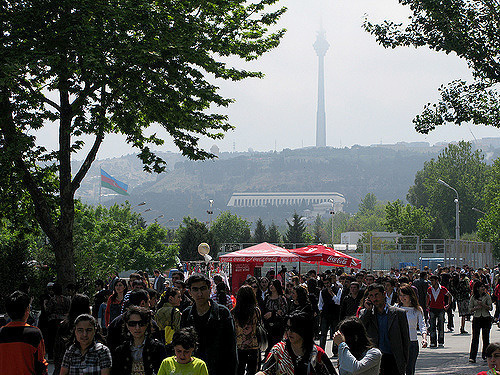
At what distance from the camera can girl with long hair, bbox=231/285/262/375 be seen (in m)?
9.36

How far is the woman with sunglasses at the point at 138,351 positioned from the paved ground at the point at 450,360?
25.2 ft

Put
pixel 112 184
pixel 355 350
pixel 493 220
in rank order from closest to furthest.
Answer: pixel 355 350, pixel 493 220, pixel 112 184

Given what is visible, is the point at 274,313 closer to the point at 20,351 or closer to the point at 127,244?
the point at 20,351

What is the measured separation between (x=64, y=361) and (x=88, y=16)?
11.0 meters

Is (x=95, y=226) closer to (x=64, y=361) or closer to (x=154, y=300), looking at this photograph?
(x=154, y=300)

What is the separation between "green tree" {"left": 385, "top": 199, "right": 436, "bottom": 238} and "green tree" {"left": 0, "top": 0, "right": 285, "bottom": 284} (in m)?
79.8

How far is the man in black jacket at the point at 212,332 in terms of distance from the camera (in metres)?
7.06

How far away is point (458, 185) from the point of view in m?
111

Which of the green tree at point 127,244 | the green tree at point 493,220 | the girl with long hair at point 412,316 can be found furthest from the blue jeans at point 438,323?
the green tree at point 493,220

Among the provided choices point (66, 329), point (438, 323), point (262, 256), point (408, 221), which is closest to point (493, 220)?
point (408, 221)

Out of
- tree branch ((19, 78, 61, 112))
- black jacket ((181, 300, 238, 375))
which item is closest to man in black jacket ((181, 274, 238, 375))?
black jacket ((181, 300, 238, 375))

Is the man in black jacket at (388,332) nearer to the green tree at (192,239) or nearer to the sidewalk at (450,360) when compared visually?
the sidewalk at (450,360)

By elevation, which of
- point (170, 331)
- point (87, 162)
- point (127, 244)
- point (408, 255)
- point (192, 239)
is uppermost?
point (87, 162)

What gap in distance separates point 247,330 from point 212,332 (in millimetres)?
2363
